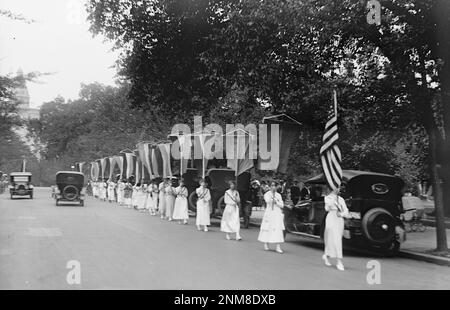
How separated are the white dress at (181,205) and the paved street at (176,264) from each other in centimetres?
485

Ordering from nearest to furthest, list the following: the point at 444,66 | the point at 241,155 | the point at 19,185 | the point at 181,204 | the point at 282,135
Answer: the point at 444,66 < the point at 282,135 < the point at 241,155 < the point at 181,204 < the point at 19,185

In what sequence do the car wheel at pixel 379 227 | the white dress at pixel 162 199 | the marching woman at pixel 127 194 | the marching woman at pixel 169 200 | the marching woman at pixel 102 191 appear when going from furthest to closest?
the marching woman at pixel 102 191 → the marching woman at pixel 127 194 → the white dress at pixel 162 199 → the marching woman at pixel 169 200 → the car wheel at pixel 379 227

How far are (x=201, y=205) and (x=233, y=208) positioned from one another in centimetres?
257

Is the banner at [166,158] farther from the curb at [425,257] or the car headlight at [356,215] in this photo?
the curb at [425,257]

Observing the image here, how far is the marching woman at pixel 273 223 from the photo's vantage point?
43.4ft

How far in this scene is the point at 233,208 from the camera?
15.9m

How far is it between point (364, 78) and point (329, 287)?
9.05m

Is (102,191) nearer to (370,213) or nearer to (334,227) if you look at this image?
(370,213)

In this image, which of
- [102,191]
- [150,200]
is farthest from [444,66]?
[102,191]

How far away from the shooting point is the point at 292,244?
614 inches

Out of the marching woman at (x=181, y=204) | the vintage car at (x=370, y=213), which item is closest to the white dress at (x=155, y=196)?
the marching woman at (x=181, y=204)

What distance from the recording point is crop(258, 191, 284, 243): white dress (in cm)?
1323
